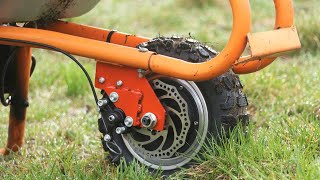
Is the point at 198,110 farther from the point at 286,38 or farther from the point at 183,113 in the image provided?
the point at 286,38

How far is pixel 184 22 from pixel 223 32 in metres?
0.43

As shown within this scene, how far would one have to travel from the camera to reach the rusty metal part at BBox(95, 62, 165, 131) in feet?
8.91

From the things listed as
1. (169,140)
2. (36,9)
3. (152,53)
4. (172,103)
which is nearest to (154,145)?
(169,140)

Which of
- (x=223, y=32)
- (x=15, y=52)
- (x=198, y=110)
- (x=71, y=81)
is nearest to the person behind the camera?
(x=198, y=110)

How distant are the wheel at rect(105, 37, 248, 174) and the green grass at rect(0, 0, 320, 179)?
73 mm

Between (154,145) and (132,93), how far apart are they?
230 mm

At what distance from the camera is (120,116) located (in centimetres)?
278

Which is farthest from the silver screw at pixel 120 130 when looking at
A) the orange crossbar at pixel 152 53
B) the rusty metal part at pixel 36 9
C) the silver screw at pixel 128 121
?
the rusty metal part at pixel 36 9

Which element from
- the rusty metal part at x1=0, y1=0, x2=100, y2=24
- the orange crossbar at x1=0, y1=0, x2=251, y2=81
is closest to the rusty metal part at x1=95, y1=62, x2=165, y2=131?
the orange crossbar at x1=0, y1=0, x2=251, y2=81

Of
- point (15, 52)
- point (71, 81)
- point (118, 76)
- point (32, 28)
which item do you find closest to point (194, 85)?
point (118, 76)

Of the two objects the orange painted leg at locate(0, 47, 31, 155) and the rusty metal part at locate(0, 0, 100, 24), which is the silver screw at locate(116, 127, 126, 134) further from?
the orange painted leg at locate(0, 47, 31, 155)

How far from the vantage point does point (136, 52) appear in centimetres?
263

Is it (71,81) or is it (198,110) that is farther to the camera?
(71,81)

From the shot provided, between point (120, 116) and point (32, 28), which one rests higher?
point (32, 28)
